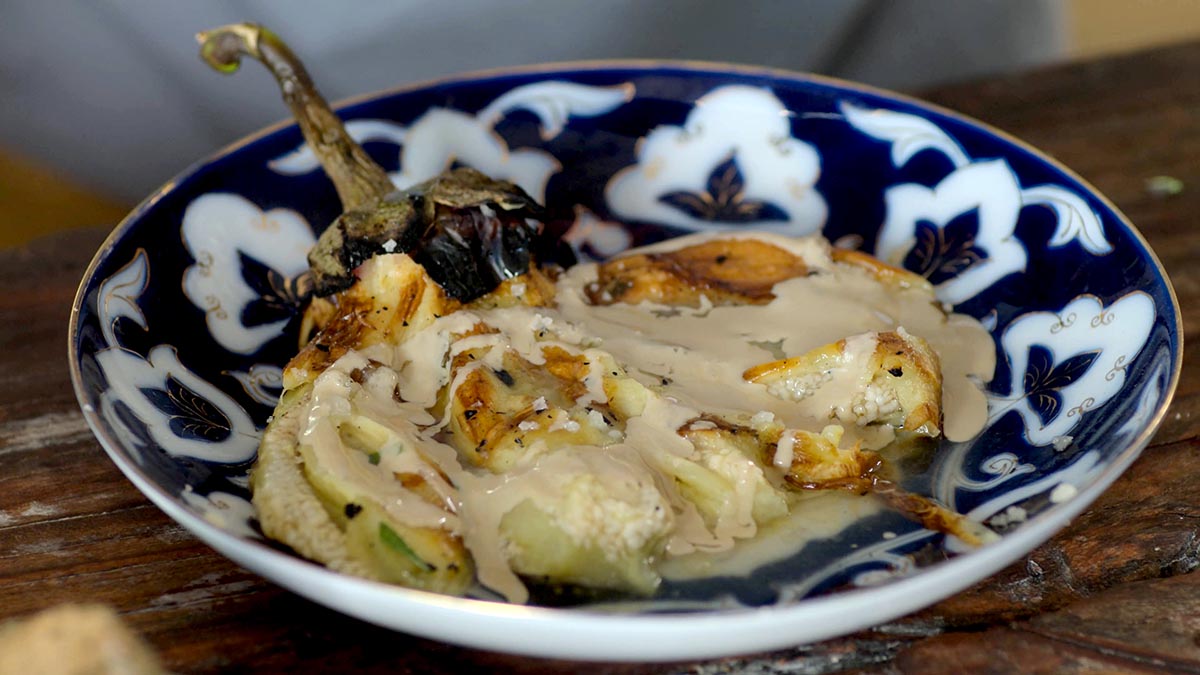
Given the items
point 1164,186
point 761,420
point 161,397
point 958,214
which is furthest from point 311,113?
point 1164,186

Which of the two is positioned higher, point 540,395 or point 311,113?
point 311,113

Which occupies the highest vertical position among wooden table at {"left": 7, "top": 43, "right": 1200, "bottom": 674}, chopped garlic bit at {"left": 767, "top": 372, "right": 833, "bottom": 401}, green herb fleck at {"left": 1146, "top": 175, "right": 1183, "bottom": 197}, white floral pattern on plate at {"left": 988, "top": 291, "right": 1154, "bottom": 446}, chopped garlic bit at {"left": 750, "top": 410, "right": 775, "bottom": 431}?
green herb fleck at {"left": 1146, "top": 175, "right": 1183, "bottom": 197}

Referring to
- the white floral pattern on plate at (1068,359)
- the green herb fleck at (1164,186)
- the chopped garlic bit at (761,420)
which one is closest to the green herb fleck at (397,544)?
the chopped garlic bit at (761,420)

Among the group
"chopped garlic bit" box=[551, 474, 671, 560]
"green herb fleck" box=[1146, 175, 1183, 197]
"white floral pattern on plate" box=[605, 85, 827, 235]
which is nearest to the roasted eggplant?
"chopped garlic bit" box=[551, 474, 671, 560]

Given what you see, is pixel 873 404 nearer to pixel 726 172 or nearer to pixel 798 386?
pixel 798 386

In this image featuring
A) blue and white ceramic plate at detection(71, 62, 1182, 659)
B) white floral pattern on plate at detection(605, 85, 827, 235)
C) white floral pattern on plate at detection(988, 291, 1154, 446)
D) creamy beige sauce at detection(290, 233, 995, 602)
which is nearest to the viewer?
blue and white ceramic plate at detection(71, 62, 1182, 659)

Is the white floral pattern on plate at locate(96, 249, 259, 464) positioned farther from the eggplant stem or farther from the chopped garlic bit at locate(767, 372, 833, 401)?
the chopped garlic bit at locate(767, 372, 833, 401)

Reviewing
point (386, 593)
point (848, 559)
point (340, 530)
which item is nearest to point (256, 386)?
point (340, 530)

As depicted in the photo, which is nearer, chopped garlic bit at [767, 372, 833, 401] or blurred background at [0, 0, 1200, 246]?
chopped garlic bit at [767, 372, 833, 401]
